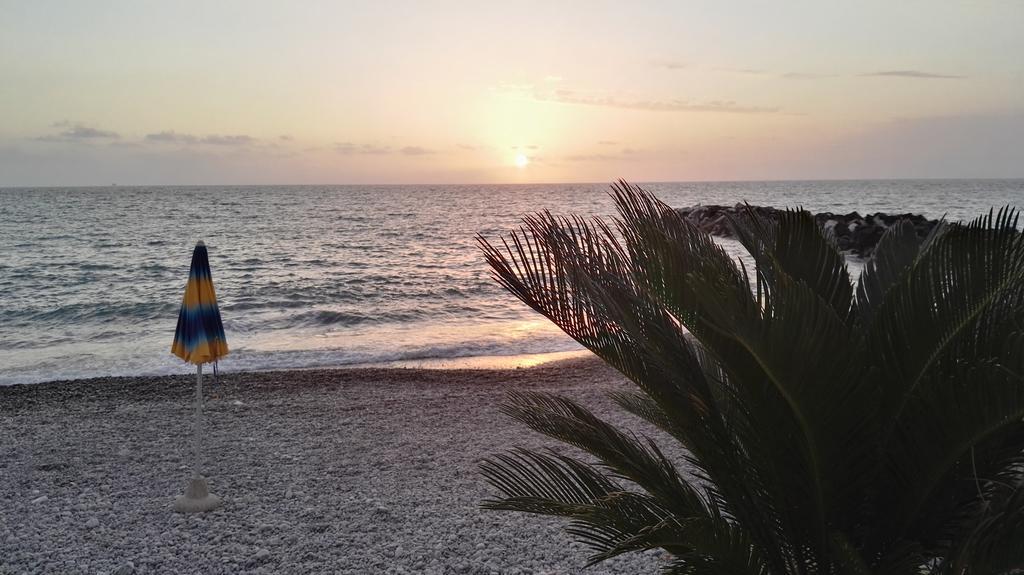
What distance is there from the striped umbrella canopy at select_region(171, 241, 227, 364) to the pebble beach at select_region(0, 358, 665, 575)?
4.31 feet

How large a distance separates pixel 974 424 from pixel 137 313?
19.4m

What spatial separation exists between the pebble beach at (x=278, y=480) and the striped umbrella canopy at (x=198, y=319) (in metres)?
1.31

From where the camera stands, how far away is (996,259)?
8.11 ft

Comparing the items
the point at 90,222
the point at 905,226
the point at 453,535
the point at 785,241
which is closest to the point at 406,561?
the point at 453,535

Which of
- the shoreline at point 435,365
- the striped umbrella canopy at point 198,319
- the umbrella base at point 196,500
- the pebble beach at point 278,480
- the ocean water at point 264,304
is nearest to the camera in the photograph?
the pebble beach at point 278,480

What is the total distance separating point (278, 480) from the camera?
6.68 metres

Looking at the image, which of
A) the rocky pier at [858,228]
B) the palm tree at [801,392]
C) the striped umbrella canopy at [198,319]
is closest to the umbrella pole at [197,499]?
the striped umbrella canopy at [198,319]

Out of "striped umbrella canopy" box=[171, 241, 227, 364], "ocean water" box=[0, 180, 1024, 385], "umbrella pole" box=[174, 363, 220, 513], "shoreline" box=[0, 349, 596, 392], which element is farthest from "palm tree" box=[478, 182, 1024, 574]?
"shoreline" box=[0, 349, 596, 392]

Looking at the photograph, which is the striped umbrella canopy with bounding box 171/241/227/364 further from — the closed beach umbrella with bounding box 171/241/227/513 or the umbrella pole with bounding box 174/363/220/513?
the umbrella pole with bounding box 174/363/220/513

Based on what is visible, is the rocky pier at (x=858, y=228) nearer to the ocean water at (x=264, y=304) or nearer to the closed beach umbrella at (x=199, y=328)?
the ocean water at (x=264, y=304)

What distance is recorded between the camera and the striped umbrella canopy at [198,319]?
5797mm

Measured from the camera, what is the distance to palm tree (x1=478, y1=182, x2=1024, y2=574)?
234cm

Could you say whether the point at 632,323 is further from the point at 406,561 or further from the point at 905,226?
the point at 406,561

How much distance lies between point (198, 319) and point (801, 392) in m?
4.91
